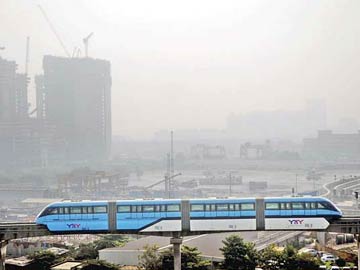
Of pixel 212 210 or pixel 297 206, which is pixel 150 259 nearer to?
pixel 212 210

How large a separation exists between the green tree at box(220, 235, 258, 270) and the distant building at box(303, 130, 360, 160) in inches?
801

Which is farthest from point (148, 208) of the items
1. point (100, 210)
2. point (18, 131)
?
point (18, 131)

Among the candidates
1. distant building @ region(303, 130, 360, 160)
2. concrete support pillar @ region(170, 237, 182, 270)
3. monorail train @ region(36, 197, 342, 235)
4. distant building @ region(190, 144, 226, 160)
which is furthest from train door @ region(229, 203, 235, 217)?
distant building @ region(190, 144, 226, 160)

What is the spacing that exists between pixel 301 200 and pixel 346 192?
16.3m

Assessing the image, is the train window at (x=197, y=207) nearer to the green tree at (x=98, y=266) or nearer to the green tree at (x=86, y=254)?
the green tree at (x=98, y=266)

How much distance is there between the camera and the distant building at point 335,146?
26.7m

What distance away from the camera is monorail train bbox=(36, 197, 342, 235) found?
256 inches

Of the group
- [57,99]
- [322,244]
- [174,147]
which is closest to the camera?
[322,244]

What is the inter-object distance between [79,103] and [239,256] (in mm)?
24595

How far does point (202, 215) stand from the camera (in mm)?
6508

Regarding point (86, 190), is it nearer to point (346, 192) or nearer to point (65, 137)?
point (65, 137)

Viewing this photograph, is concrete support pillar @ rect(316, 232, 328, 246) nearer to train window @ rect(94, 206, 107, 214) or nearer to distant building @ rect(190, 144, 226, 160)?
train window @ rect(94, 206, 107, 214)

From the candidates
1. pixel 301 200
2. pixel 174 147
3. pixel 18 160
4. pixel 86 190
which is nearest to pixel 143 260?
pixel 301 200

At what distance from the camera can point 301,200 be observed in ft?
21.4
